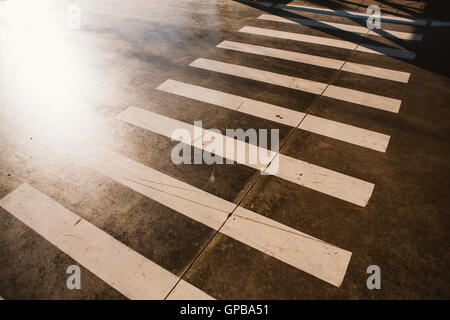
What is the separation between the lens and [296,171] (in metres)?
4.79

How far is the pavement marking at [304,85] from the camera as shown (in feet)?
20.3

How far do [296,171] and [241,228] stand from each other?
1415mm

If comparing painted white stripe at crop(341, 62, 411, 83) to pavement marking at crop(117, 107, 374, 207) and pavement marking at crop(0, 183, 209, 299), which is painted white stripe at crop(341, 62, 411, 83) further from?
pavement marking at crop(0, 183, 209, 299)

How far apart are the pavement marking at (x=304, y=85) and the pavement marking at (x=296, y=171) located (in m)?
2.32

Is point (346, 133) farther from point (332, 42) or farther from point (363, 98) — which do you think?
point (332, 42)

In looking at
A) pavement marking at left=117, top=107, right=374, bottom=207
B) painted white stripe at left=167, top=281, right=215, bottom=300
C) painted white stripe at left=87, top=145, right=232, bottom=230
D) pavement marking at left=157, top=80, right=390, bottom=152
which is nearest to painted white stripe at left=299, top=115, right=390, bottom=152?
pavement marking at left=157, top=80, right=390, bottom=152

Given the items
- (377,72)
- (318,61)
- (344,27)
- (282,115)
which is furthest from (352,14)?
(282,115)

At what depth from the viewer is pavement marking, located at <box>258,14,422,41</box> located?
28.6 ft

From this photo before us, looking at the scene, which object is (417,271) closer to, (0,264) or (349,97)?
(349,97)

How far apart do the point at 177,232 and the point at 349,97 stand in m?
4.69

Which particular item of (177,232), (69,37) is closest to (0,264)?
(177,232)

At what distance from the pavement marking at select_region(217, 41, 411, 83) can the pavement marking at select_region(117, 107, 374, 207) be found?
370 cm

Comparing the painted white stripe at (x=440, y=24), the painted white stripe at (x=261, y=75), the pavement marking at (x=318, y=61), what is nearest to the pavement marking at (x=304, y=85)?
the painted white stripe at (x=261, y=75)
